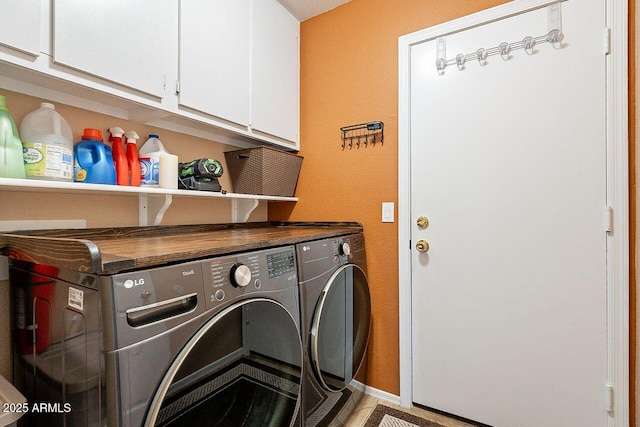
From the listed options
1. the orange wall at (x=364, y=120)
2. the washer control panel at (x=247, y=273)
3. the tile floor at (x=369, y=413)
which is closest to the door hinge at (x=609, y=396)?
the tile floor at (x=369, y=413)

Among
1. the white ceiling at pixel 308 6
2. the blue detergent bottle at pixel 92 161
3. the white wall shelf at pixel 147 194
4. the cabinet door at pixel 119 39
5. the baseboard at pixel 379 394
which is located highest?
the white ceiling at pixel 308 6

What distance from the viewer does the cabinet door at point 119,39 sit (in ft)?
3.23

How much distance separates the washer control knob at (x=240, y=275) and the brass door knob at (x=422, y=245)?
3.58 ft

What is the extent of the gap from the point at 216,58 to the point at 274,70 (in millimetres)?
480

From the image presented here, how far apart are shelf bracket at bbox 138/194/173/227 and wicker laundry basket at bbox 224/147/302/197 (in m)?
0.49

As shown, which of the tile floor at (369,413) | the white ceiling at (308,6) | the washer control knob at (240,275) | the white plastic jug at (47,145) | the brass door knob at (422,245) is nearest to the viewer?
the washer control knob at (240,275)

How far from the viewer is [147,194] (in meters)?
1.39

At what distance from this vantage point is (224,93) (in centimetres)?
153

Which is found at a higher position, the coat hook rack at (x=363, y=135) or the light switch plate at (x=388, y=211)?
the coat hook rack at (x=363, y=135)

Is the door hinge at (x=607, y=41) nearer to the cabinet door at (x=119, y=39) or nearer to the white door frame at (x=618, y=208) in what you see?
the white door frame at (x=618, y=208)

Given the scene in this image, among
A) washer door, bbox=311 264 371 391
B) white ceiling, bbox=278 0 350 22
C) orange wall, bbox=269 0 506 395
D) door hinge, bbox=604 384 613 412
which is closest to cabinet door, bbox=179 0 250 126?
white ceiling, bbox=278 0 350 22

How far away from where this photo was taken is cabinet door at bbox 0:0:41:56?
0.86 m

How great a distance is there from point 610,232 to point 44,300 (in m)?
2.13

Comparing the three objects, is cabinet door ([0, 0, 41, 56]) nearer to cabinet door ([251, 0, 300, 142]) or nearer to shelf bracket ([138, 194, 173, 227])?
shelf bracket ([138, 194, 173, 227])
